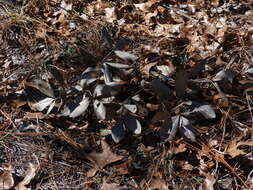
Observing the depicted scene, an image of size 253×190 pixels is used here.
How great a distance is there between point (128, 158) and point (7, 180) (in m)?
0.55

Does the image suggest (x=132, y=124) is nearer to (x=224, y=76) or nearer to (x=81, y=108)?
(x=81, y=108)

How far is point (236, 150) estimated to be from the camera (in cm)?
151

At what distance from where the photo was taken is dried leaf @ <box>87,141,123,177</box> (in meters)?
1.53

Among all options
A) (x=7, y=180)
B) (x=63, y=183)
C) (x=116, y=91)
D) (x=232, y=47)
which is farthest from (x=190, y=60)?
(x=7, y=180)

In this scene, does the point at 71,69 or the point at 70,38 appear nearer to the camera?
the point at 71,69

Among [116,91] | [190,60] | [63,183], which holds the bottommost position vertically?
[63,183]

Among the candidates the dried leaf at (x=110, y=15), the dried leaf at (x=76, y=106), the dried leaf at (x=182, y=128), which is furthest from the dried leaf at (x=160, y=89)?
the dried leaf at (x=110, y=15)

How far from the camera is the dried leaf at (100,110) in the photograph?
1.51m

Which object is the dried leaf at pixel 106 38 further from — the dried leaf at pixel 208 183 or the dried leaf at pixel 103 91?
the dried leaf at pixel 208 183

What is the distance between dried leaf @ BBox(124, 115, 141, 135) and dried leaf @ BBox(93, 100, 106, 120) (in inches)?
4.5

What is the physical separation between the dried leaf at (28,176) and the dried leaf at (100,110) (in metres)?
0.37

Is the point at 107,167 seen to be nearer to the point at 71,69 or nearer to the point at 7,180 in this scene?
the point at 7,180

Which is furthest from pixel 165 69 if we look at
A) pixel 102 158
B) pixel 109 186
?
pixel 109 186

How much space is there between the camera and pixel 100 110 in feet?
4.99
